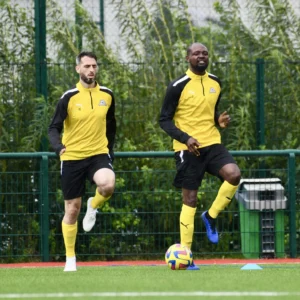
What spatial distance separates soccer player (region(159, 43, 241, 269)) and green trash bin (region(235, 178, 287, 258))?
2509 mm

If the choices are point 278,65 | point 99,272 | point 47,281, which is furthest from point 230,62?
point 47,281

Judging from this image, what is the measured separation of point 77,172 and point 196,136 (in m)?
1.30

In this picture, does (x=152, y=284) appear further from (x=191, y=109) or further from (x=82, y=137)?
(x=191, y=109)

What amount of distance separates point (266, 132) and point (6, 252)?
4188 millimetres

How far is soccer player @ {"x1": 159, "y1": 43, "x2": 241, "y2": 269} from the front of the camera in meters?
11.6

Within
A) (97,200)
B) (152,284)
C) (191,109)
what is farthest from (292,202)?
(152,284)

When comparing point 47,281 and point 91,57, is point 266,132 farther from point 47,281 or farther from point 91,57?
point 47,281

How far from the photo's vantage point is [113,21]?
1673 centimetres

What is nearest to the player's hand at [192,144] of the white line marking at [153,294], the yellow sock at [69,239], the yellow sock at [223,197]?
the yellow sock at [223,197]

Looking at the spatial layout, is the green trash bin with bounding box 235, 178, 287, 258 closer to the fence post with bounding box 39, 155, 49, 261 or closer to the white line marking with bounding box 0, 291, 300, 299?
the fence post with bounding box 39, 155, 49, 261

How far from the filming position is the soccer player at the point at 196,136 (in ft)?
38.2

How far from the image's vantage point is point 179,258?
11.4m

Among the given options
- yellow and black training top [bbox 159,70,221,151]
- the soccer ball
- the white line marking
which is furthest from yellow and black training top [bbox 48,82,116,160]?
the white line marking

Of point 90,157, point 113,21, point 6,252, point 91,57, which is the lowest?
point 6,252
